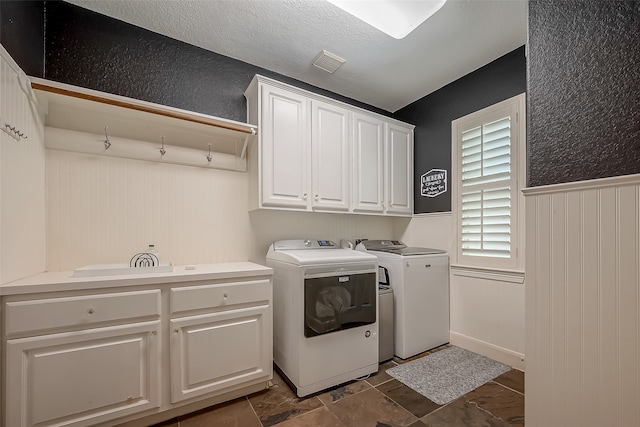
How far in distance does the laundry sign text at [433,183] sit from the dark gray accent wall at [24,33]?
3.22 metres

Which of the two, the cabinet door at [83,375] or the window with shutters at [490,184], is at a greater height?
the window with shutters at [490,184]

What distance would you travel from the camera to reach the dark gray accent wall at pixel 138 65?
180 centimetres

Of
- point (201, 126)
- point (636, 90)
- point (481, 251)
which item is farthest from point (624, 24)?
point (201, 126)

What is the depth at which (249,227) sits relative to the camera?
7.89ft

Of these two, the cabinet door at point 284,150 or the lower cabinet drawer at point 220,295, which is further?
the cabinet door at point 284,150

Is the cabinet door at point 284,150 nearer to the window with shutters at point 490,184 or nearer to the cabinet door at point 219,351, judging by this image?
the cabinet door at point 219,351

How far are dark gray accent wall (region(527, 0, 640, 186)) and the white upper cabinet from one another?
1503 mm

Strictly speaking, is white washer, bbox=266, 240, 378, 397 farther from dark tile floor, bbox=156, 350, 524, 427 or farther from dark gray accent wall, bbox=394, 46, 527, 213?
dark gray accent wall, bbox=394, 46, 527, 213

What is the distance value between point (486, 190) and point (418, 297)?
113 centimetres

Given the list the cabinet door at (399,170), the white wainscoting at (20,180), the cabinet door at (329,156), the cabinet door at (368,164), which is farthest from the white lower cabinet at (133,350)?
the cabinet door at (399,170)

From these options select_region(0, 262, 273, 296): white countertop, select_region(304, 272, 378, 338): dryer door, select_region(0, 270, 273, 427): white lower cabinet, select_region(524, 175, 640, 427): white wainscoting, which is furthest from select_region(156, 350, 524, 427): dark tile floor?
select_region(0, 262, 273, 296): white countertop

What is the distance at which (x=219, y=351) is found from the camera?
169 cm

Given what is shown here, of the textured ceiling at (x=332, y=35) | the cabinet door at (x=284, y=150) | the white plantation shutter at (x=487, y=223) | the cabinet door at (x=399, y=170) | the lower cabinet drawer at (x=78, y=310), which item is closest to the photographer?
the lower cabinet drawer at (x=78, y=310)

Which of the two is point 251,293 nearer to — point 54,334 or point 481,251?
point 54,334
